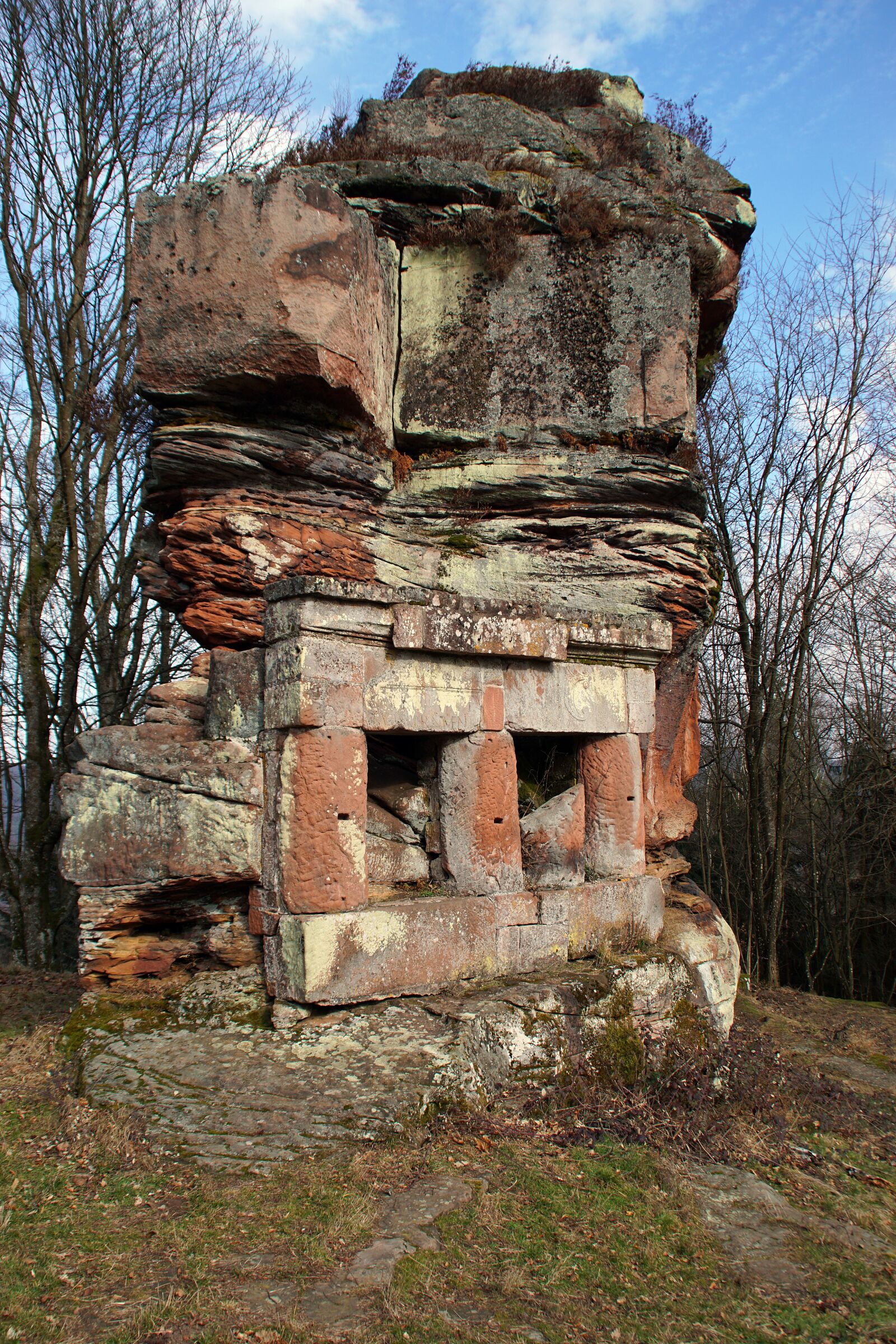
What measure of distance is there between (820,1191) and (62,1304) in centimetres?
309

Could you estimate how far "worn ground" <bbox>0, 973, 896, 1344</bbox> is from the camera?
8.84ft

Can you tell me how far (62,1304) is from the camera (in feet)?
8.69

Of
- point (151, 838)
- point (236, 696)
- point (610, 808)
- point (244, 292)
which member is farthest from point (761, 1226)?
point (244, 292)

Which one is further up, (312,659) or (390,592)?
(390,592)

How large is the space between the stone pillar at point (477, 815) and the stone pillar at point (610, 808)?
75 centimetres

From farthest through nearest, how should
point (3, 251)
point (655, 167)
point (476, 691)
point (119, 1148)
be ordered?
1. point (3, 251)
2. point (655, 167)
3. point (476, 691)
4. point (119, 1148)

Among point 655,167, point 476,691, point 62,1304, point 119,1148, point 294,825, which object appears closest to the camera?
point 62,1304

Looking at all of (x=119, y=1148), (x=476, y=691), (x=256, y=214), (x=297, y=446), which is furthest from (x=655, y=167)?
(x=119, y=1148)

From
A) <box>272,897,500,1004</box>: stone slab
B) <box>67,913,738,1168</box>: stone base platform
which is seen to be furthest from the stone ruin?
<box>67,913,738,1168</box>: stone base platform

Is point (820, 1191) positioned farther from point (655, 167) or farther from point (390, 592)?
point (655, 167)

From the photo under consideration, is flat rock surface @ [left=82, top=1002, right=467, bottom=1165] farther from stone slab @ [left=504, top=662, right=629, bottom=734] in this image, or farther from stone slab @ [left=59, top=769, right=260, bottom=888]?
stone slab @ [left=504, top=662, right=629, bottom=734]

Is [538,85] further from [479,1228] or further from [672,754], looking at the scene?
[479,1228]

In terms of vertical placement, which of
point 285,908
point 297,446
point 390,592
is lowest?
point 285,908

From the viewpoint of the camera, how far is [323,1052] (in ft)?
13.5
